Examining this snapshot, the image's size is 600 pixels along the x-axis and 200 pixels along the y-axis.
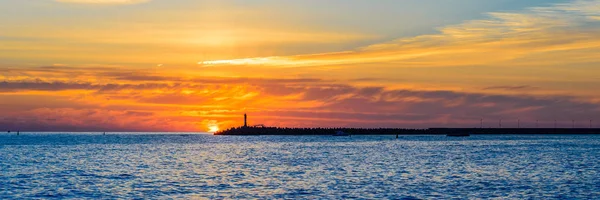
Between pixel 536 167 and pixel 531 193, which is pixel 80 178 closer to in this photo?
pixel 531 193

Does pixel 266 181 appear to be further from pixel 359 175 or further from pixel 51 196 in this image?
pixel 51 196

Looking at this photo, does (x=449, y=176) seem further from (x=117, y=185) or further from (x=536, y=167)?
(x=117, y=185)

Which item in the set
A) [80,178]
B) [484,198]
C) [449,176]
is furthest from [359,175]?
[80,178]

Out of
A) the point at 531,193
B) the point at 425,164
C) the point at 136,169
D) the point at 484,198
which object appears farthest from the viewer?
the point at 425,164

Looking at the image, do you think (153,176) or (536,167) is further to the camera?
(536,167)

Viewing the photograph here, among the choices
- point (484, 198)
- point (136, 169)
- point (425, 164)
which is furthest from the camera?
point (425, 164)

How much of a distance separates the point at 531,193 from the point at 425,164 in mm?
30190

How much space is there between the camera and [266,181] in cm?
5769

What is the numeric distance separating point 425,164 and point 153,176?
29904mm

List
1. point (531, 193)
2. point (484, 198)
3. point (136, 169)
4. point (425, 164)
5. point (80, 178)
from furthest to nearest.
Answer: point (425, 164) < point (136, 169) < point (80, 178) < point (531, 193) < point (484, 198)

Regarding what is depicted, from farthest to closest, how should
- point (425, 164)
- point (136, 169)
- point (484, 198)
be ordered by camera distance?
point (425, 164), point (136, 169), point (484, 198)

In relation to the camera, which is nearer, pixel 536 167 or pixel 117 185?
pixel 117 185

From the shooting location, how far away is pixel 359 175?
63562 millimetres

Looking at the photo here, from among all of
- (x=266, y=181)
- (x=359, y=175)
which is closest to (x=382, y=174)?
(x=359, y=175)
